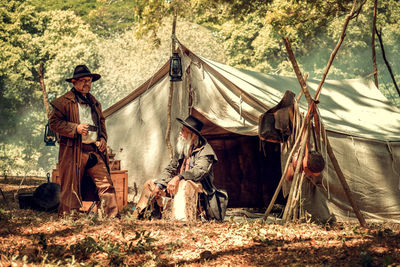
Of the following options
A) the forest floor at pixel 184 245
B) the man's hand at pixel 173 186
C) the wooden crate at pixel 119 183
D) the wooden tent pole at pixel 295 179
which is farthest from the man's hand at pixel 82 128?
the wooden tent pole at pixel 295 179

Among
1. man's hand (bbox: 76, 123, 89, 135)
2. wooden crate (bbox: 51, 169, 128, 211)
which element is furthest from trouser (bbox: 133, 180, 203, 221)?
wooden crate (bbox: 51, 169, 128, 211)

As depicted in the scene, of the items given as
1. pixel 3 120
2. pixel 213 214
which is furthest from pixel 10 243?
pixel 3 120

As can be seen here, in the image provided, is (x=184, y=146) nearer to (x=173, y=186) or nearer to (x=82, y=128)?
(x=173, y=186)

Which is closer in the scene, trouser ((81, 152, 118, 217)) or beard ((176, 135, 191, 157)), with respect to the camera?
trouser ((81, 152, 118, 217))

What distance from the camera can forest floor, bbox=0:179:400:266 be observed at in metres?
3.30

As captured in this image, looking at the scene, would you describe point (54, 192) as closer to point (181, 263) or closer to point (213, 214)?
point (213, 214)

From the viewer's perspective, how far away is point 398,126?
7387 mm

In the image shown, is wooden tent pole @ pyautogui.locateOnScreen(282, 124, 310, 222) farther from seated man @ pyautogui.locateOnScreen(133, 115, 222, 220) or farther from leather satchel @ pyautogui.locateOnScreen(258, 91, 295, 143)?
seated man @ pyautogui.locateOnScreen(133, 115, 222, 220)

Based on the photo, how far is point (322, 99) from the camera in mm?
7988

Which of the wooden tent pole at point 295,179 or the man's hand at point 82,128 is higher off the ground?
the man's hand at point 82,128

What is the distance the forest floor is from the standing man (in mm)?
484

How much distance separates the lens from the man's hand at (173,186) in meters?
4.91

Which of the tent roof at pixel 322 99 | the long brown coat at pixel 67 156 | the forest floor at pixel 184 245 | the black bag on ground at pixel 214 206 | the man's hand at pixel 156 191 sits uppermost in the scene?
the tent roof at pixel 322 99

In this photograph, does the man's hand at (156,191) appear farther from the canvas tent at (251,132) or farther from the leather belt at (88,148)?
the canvas tent at (251,132)
